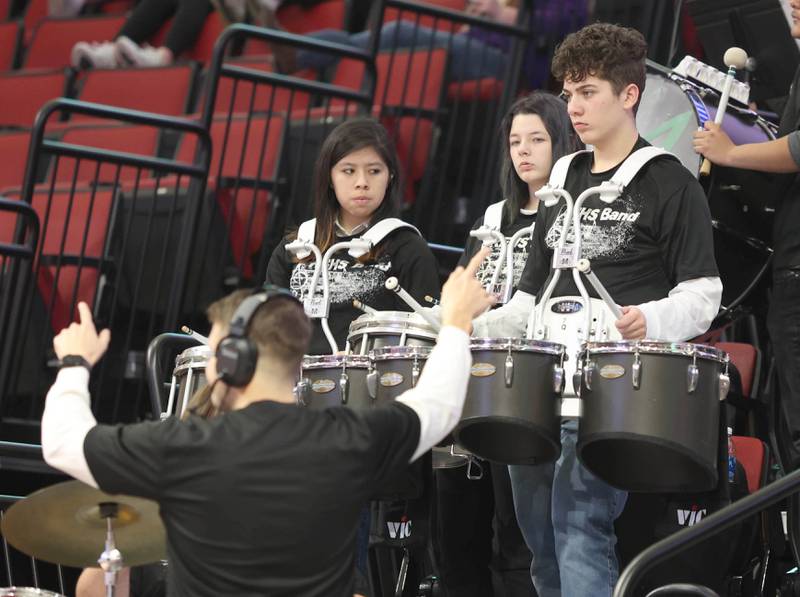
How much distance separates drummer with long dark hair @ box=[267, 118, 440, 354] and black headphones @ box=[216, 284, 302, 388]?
4.70ft

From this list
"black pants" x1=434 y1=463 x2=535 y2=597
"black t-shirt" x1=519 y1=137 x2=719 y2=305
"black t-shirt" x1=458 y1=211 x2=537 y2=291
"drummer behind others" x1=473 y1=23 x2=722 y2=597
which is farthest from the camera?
"black t-shirt" x1=458 y1=211 x2=537 y2=291

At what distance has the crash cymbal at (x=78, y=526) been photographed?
10.3ft

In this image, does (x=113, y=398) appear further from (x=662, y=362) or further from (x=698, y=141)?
(x=662, y=362)

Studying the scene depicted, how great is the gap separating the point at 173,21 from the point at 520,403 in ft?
19.5

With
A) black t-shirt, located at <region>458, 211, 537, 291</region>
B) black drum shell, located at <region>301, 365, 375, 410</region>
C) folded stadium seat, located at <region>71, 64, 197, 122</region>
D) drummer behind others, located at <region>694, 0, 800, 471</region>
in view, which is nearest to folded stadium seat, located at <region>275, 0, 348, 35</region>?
folded stadium seat, located at <region>71, 64, 197, 122</region>

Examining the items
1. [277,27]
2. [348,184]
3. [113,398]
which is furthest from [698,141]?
[277,27]

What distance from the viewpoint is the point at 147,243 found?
21.4 ft

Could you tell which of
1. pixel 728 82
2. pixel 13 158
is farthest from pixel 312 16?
pixel 728 82

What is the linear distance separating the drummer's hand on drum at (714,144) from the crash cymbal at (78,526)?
223 centimetres

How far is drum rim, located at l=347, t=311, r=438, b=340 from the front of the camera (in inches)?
160

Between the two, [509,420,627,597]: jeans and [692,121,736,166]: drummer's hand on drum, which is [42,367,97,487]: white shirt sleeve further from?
[692,121,736,166]: drummer's hand on drum

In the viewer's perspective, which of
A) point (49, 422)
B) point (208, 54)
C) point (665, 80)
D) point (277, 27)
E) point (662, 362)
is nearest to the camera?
point (49, 422)

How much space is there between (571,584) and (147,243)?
3328mm

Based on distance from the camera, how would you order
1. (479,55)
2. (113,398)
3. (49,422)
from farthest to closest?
(479,55) < (113,398) < (49,422)
